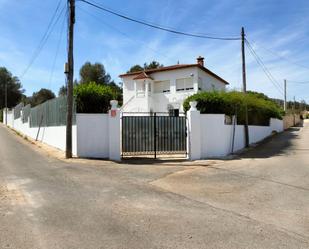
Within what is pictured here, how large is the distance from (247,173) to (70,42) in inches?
390

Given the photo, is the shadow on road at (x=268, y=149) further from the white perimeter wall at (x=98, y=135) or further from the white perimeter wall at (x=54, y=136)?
the white perimeter wall at (x=54, y=136)

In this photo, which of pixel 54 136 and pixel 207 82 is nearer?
pixel 54 136

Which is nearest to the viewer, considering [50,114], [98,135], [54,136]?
[98,135]

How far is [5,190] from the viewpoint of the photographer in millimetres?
9633

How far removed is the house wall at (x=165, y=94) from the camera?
116ft

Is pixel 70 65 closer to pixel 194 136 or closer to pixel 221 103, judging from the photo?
pixel 194 136

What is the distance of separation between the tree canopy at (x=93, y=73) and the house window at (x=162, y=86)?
2776 cm

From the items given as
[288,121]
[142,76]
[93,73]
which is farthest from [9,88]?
[288,121]

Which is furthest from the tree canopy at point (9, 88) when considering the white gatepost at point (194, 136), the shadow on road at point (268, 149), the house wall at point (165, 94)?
the white gatepost at point (194, 136)

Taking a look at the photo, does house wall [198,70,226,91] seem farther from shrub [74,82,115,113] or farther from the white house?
shrub [74,82,115,113]

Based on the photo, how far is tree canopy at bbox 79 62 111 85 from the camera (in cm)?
6431

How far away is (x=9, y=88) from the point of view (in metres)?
77.4

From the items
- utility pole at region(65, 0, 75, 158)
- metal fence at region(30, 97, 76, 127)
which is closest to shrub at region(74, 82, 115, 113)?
metal fence at region(30, 97, 76, 127)

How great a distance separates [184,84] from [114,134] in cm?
2040
